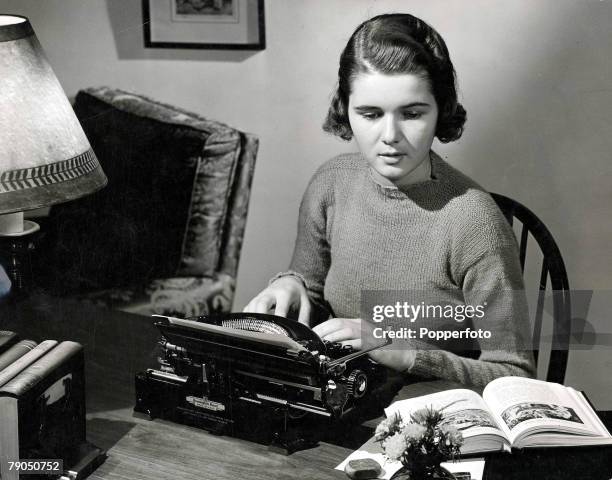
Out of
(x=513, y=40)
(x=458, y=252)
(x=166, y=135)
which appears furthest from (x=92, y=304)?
(x=513, y=40)

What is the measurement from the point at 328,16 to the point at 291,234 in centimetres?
61

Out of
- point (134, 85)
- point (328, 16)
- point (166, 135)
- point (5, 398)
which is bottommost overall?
point (5, 398)

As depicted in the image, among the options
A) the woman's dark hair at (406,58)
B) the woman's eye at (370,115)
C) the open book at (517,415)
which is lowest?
the open book at (517,415)

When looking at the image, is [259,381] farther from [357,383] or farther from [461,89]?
[461,89]

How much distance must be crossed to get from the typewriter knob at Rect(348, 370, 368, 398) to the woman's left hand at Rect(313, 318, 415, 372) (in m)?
0.10

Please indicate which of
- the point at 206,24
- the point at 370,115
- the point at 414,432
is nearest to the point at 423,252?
the point at 370,115

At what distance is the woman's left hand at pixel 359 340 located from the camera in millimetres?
1826

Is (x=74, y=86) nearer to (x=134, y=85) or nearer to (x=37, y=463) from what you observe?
(x=134, y=85)

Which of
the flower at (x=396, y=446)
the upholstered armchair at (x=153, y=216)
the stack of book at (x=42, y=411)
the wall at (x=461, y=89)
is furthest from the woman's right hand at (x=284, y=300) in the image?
Answer: the flower at (x=396, y=446)

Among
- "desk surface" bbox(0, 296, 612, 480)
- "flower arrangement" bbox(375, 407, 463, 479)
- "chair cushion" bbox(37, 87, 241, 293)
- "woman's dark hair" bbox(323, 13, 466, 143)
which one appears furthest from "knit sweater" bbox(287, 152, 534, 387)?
"flower arrangement" bbox(375, 407, 463, 479)

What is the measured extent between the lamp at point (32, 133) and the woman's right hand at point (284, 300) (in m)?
0.58

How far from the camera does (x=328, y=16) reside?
6.78 ft

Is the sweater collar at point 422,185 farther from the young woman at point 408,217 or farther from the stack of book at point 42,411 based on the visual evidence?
the stack of book at point 42,411

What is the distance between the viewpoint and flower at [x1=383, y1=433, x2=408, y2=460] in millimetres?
1338
